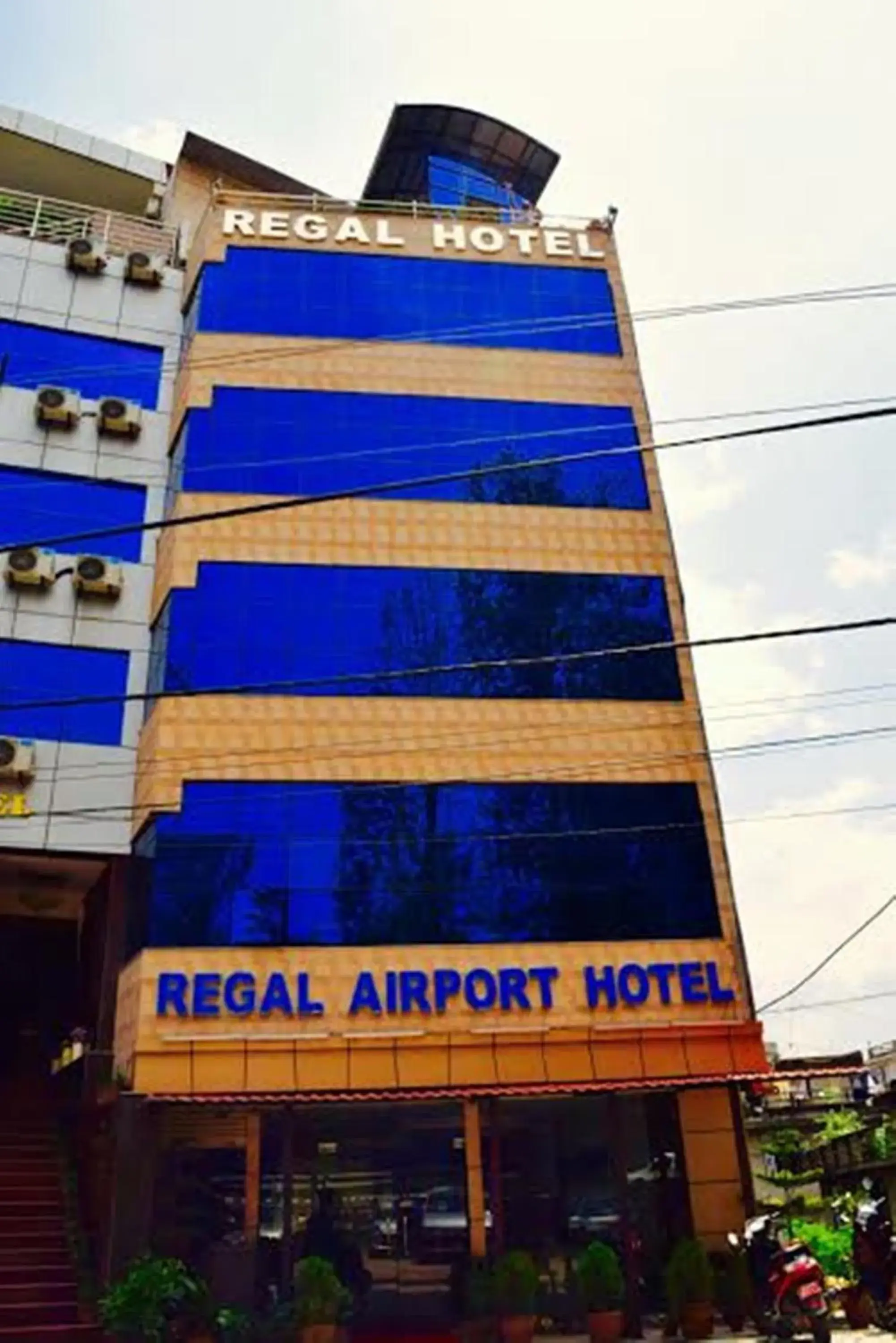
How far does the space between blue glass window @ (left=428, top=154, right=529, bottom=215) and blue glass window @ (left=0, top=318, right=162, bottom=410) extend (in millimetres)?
10469

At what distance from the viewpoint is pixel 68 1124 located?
18.4 meters

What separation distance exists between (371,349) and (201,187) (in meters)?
11.0

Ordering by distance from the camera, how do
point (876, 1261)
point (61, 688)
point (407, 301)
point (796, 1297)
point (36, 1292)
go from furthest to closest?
→ point (407, 301) < point (61, 688) < point (36, 1292) < point (876, 1261) < point (796, 1297)

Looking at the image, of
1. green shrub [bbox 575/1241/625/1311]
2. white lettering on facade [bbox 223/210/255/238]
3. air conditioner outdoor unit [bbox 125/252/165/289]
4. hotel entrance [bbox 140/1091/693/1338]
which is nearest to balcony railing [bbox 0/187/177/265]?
air conditioner outdoor unit [bbox 125/252/165/289]

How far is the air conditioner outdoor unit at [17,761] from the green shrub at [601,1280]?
11618 mm

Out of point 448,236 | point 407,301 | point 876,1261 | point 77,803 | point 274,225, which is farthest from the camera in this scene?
point 448,236

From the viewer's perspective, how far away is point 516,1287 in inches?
537

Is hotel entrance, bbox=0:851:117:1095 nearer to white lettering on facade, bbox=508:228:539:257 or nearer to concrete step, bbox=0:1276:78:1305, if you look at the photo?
concrete step, bbox=0:1276:78:1305

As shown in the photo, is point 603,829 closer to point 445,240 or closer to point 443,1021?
point 443,1021

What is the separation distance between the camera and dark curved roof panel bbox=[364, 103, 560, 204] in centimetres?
2945

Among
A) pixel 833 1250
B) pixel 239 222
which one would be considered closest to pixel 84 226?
pixel 239 222

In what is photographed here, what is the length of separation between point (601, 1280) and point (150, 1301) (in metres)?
5.69

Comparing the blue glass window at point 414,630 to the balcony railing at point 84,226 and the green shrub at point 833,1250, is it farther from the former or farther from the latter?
the balcony railing at point 84,226

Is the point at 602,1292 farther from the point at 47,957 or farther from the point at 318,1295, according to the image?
the point at 47,957
